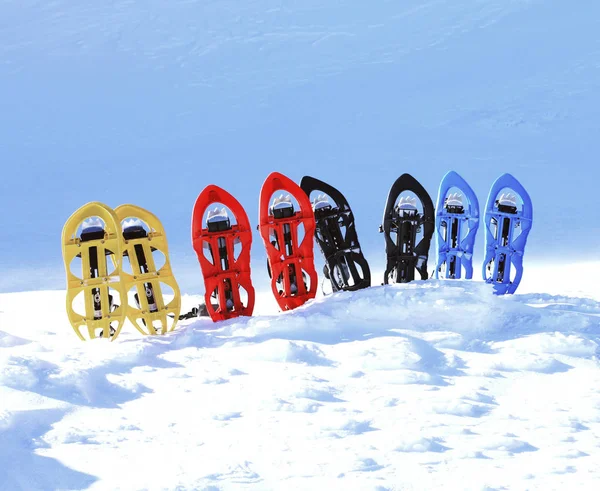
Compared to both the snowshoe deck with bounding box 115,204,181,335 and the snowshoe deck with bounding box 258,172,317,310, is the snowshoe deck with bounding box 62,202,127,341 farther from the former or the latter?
the snowshoe deck with bounding box 258,172,317,310

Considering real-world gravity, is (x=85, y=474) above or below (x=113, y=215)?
below

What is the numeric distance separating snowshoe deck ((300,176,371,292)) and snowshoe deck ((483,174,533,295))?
1186mm

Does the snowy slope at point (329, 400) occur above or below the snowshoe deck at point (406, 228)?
below

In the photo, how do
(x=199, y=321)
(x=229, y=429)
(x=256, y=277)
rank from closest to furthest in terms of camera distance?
(x=229, y=429), (x=199, y=321), (x=256, y=277)

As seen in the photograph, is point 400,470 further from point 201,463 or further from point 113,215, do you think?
point 113,215

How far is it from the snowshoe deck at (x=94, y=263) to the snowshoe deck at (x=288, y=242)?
1.29m

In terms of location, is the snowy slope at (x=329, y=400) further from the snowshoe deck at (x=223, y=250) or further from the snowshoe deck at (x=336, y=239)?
the snowshoe deck at (x=336, y=239)

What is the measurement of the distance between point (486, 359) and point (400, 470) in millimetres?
1716

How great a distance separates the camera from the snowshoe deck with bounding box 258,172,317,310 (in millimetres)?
7082

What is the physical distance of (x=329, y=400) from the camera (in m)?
4.89

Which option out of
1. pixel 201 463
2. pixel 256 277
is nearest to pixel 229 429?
pixel 201 463

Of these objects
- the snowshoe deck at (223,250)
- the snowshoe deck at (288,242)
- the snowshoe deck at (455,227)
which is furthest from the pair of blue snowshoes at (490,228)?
the snowshoe deck at (223,250)

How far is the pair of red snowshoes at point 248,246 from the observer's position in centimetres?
695

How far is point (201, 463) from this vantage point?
13.4 feet
